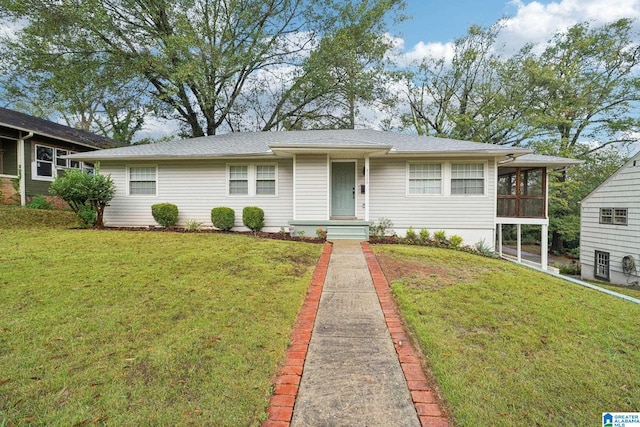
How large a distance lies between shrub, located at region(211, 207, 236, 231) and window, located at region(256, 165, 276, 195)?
4.21ft

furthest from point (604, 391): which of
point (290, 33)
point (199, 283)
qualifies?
point (290, 33)

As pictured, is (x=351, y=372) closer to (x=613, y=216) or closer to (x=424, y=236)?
(x=424, y=236)

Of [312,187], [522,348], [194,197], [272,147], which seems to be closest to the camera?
[522,348]

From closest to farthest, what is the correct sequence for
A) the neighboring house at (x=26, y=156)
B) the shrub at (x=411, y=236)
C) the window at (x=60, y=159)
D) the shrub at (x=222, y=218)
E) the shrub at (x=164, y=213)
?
the shrub at (x=411, y=236) → the shrub at (x=222, y=218) → the shrub at (x=164, y=213) → the neighboring house at (x=26, y=156) → the window at (x=60, y=159)

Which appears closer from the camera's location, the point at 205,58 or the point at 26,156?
the point at 26,156

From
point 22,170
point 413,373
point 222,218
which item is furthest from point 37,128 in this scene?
point 413,373

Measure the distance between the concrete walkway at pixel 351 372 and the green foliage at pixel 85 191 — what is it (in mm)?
9268

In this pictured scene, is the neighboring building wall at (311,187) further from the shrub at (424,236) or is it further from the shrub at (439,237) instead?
the shrub at (439,237)

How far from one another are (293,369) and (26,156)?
56.5ft

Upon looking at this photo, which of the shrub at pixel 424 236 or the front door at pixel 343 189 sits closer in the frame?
the shrub at pixel 424 236

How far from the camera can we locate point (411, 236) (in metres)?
9.85

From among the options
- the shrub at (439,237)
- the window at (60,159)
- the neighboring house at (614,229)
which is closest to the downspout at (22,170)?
the window at (60,159)

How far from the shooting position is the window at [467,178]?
9930 millimetres

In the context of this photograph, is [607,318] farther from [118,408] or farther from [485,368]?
[118,408]
